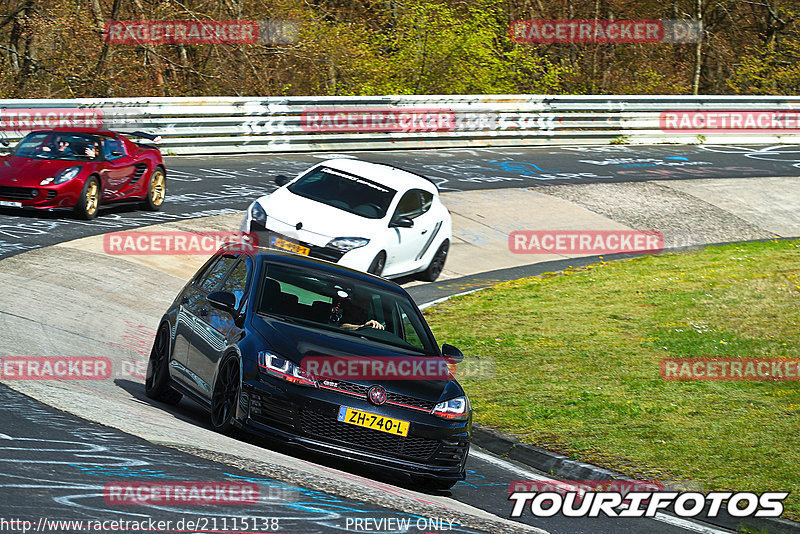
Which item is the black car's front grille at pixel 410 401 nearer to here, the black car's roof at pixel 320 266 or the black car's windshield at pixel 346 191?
the black car's roof at pixel 320 266

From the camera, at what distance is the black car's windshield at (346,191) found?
1636cm

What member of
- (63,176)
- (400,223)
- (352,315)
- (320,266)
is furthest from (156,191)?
(352,315)

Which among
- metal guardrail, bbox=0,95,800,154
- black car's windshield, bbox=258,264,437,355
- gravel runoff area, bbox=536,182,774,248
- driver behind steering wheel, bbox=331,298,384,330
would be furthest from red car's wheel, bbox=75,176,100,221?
gravel runoff area, bbox=536,182,774,248

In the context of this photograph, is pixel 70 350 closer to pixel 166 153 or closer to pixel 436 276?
pixel 436 276

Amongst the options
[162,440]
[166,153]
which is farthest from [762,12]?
[162,440]

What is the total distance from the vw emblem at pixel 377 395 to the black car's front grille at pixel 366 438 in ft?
0.66

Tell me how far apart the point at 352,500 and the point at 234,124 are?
21386 mm

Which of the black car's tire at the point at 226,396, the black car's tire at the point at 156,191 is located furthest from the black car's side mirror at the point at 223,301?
the black car's tire at the point at 156,191

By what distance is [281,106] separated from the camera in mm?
27656

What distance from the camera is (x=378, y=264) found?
52.3ft

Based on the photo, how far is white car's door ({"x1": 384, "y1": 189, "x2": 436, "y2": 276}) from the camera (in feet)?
53.7

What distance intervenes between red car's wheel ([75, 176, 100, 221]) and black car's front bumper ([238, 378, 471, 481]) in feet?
36.6

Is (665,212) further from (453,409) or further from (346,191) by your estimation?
(453,409)

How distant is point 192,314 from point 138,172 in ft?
34.8
